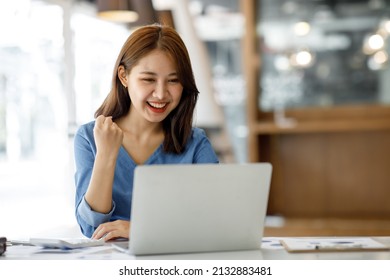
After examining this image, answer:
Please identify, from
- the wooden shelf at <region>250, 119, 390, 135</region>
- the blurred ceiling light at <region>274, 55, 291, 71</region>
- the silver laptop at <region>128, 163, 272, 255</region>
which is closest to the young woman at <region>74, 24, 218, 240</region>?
the silver laptop at <region>128, 163, 272, 255</region>

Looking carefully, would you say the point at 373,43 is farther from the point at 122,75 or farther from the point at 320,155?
the point at 122,75

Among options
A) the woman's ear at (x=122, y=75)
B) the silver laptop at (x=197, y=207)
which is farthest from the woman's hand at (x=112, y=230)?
the woman's ear at (x=122, y=75)

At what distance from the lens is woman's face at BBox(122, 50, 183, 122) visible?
2342 mm

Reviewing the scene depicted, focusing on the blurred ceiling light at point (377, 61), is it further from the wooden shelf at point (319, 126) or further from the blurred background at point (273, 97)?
the wooden shelf at point (319, 126)

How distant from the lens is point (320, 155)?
245 inches

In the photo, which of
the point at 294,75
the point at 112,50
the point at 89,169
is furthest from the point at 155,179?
the point at 294,75

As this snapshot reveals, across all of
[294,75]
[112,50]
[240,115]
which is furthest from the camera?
[240,115]

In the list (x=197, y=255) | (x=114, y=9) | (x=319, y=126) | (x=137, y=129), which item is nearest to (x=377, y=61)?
(x=319, y=126)

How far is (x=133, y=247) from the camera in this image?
5.84ft

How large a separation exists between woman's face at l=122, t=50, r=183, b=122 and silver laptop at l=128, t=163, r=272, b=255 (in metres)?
0.63

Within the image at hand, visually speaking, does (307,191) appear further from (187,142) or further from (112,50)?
(187,142)

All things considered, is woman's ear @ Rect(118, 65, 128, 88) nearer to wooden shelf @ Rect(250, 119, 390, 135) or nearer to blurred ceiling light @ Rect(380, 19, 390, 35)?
wooden shelf @ Rect(250, 119, 390, 135)
